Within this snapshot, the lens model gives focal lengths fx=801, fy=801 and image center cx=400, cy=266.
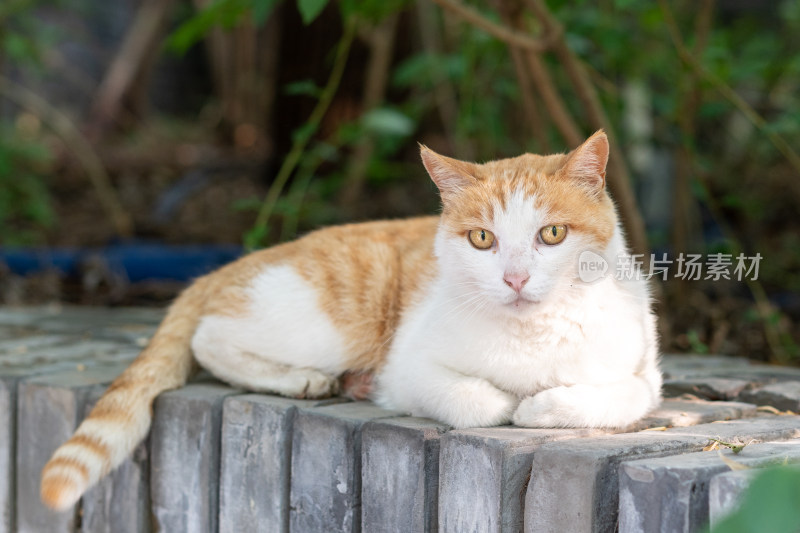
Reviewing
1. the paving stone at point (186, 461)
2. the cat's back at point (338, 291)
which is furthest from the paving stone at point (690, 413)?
the paving stone at point (186, 461)


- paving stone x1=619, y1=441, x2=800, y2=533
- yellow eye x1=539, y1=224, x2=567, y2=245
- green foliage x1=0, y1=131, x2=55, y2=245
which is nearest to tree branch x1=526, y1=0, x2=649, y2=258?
yellow eye x1=539, y1=224, x2=567, y2=245

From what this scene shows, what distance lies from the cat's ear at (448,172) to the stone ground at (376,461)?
529 millimetres

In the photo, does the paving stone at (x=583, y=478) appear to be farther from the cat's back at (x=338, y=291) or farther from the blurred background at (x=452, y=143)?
the blurred background at (x=452, y=143)

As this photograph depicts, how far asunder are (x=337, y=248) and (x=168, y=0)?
6.20 m

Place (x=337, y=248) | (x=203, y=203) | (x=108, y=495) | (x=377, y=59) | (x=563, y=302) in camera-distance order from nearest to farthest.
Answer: (x=563, y=302) < (x=108, y=495) < (x=337, y=248) < (x=377, y=59) < (x=203, y=203)

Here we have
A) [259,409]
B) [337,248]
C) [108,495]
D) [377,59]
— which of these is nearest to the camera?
[259,409]

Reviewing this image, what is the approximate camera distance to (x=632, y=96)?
4.29 m

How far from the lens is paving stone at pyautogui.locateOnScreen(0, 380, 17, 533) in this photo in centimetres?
219

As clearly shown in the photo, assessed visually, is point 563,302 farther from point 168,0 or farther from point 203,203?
point 168,0

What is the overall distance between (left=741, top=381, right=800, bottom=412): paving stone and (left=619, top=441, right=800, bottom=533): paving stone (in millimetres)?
639

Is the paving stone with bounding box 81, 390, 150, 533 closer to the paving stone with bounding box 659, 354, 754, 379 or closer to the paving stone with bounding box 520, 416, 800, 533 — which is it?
the paving stone with bounding box 520, 416, 800, 533

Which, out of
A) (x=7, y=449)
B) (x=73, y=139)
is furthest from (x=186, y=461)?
(x=73, y=139)

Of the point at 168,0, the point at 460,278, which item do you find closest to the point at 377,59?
the point at 460,278

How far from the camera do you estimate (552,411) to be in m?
1.59
